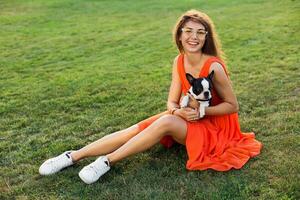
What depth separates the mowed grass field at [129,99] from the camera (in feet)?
15.3

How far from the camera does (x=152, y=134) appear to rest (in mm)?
4867

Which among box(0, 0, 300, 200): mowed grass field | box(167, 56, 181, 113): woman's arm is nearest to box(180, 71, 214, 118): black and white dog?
box(167, 56, 181, 113): woman's arm

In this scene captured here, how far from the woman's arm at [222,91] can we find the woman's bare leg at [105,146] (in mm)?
871

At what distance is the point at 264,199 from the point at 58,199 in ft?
5.99

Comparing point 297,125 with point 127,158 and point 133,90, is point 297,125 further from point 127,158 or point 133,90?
point 133,90

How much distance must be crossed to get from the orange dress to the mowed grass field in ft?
0.35

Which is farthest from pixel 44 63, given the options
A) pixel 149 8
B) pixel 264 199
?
pixel 149 8

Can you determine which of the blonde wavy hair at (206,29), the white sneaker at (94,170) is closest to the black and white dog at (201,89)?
the blonde wavy hair at (206,29)

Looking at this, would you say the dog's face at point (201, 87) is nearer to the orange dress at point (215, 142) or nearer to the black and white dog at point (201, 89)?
the black and white dog at point (201, 89)

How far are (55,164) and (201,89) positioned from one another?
1.66m

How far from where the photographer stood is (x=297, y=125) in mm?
5965

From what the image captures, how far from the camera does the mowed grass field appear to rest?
4.68m

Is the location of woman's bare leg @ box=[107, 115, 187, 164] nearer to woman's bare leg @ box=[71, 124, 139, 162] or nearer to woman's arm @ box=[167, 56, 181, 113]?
woman's bare leg @ box=[71, 124, 139, 162]

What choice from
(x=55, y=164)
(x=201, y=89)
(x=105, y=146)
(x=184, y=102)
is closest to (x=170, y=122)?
(x=184, y=102)
